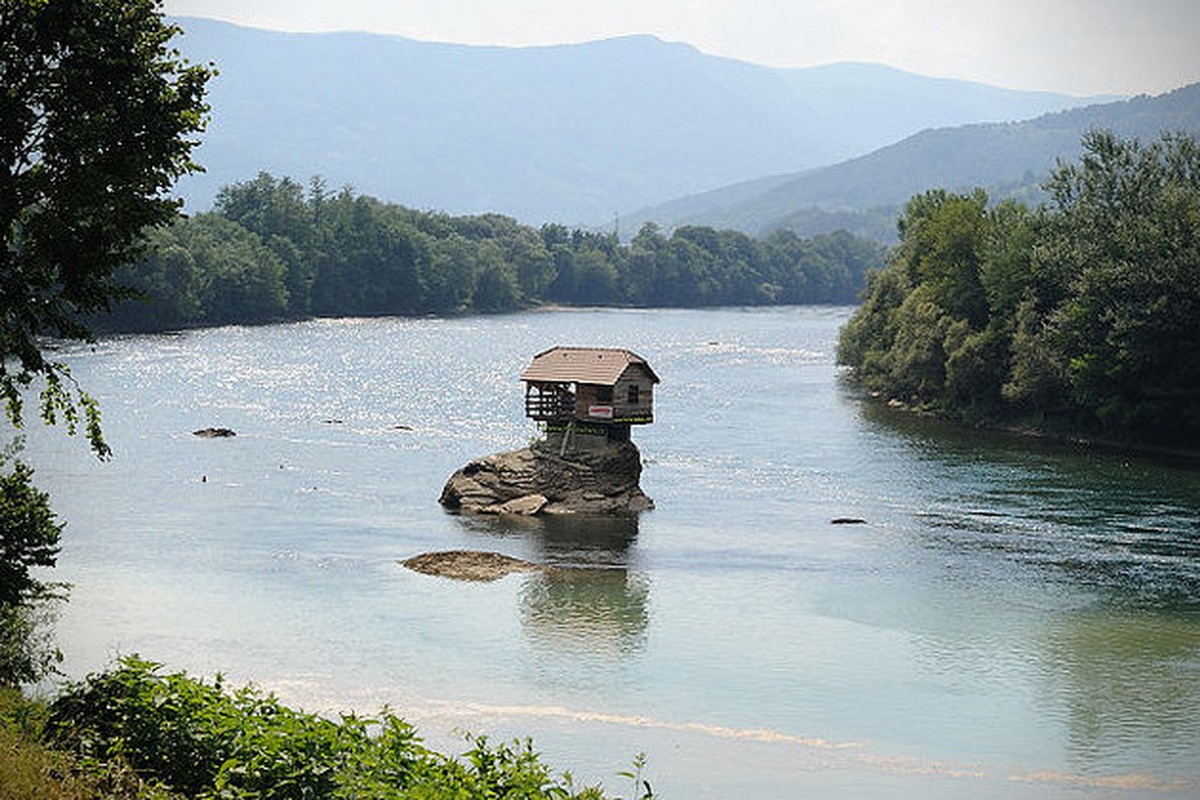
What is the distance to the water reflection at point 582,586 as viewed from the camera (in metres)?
47.7

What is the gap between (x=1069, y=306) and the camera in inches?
3925

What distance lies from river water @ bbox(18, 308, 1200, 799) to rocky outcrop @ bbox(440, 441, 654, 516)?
1673 mm

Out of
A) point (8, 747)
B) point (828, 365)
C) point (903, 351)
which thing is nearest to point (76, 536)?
point (8, 747)

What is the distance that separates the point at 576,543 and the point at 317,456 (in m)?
26.4

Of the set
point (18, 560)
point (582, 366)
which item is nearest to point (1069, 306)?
point (582, 366)

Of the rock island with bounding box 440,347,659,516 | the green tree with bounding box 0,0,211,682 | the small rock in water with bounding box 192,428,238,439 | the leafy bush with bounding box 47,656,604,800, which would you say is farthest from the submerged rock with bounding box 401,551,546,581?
the small rock in water with bounding box 192,428,238,439

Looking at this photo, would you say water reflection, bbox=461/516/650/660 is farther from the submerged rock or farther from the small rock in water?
the small rock in water

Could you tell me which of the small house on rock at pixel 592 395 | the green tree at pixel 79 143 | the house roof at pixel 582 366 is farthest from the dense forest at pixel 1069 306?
the green tree at pixel 79 143

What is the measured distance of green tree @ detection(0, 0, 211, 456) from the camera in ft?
93.5

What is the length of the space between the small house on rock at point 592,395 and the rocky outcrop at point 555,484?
914 mm

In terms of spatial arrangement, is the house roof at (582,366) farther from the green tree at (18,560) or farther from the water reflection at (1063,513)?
the green tree at (18,560)

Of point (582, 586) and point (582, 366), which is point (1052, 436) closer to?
point (582, 366)

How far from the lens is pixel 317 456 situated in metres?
84.2

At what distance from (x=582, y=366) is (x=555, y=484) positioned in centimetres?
589
